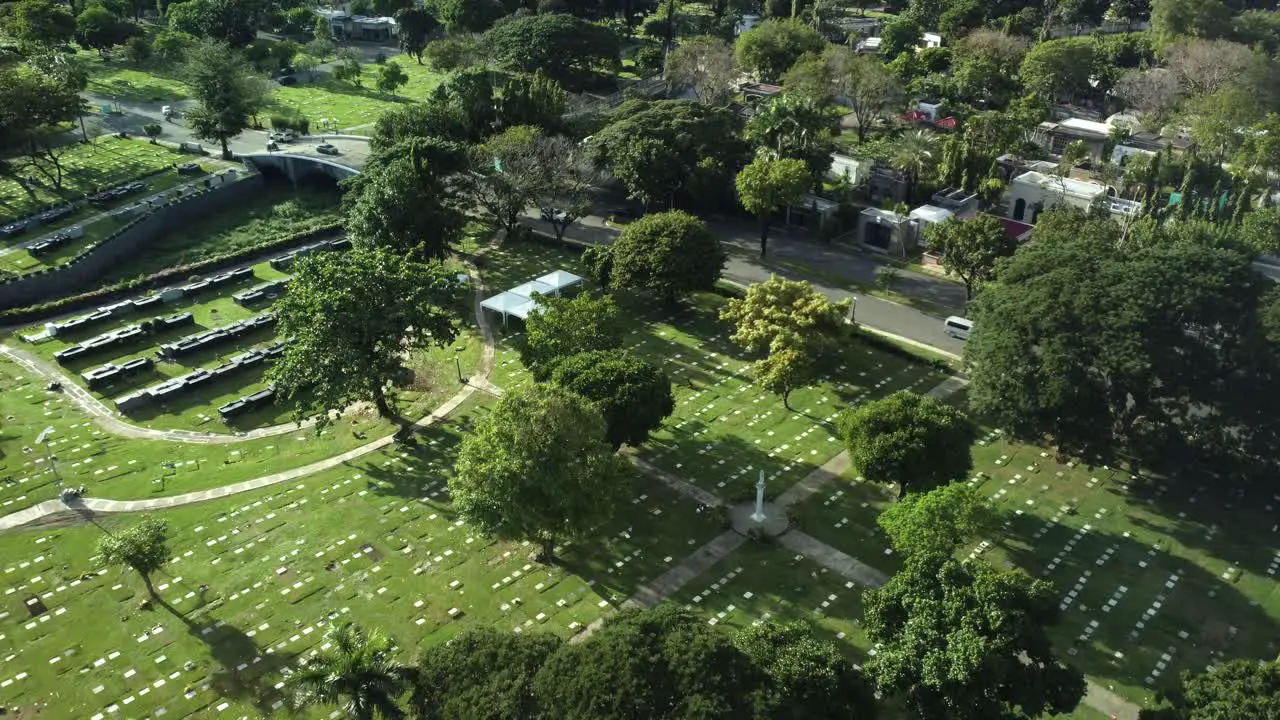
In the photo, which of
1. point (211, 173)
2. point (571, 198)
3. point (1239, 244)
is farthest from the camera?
point (211, 173)

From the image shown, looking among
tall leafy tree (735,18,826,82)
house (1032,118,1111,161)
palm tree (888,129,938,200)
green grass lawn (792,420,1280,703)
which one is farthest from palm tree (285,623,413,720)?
tall leafy tree (735,18,826,82)

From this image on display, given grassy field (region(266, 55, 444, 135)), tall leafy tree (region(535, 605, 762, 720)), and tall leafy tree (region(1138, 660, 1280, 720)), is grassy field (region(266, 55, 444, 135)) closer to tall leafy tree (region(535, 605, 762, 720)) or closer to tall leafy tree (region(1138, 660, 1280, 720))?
tall leafy tree (region(535, 605, 762, 720))

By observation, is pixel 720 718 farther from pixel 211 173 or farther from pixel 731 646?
pixel 211 173

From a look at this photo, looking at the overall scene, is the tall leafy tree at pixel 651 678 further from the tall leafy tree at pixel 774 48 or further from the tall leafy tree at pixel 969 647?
the tall leafy tree at pixel 774 48

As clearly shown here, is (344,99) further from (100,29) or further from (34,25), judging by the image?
(100,29)

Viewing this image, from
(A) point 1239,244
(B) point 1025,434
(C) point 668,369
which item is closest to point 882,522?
(B) point 1025,434

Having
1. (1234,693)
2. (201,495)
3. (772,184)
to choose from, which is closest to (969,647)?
(1234,693)

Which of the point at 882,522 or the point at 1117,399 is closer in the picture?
the point at 882,522

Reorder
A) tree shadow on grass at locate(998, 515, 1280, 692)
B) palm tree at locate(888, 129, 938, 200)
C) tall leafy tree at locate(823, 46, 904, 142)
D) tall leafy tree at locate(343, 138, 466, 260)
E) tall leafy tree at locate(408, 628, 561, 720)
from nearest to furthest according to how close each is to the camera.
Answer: tall leafy tree at locate(408, 628, 561, 720)
tree shadow on grass at locate(998, 515, 1280, 692)
tall leafy tree at locate(343, 138, 466, 260)
palm tree at locate(888, 129, 938, 200)
tall leafy tree at locate(823, 46, 904, 142)
